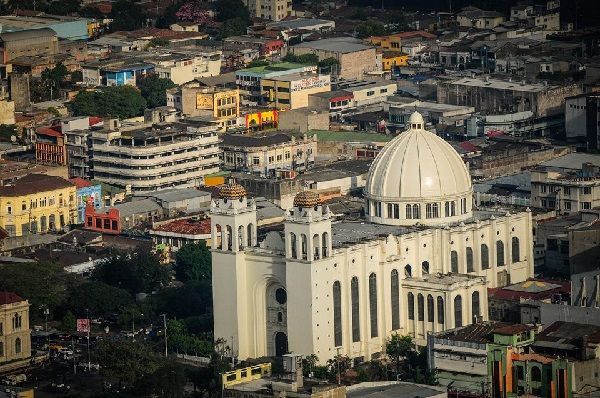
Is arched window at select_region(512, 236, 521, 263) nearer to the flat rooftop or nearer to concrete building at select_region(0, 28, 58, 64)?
the flat rooftop

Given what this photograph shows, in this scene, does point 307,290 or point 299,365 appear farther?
point 307,290

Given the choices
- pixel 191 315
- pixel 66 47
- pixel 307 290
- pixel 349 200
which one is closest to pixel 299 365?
pixel 307 290

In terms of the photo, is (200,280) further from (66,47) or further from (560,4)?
(560,4)

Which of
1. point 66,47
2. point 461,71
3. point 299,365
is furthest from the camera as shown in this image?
point 66,47

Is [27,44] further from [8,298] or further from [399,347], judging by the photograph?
[399,347]

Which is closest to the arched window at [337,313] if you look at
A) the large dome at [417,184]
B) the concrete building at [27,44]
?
the large dome at [417,184]

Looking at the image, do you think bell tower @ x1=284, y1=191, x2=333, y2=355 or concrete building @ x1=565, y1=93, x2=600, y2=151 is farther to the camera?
concrete building @ x1=565, y1=93, x2=600, y2=151

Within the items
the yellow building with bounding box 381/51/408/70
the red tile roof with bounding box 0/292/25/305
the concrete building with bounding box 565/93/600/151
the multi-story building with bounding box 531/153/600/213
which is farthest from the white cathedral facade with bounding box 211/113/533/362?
the yellow building with bounding box 381/51/408/70
